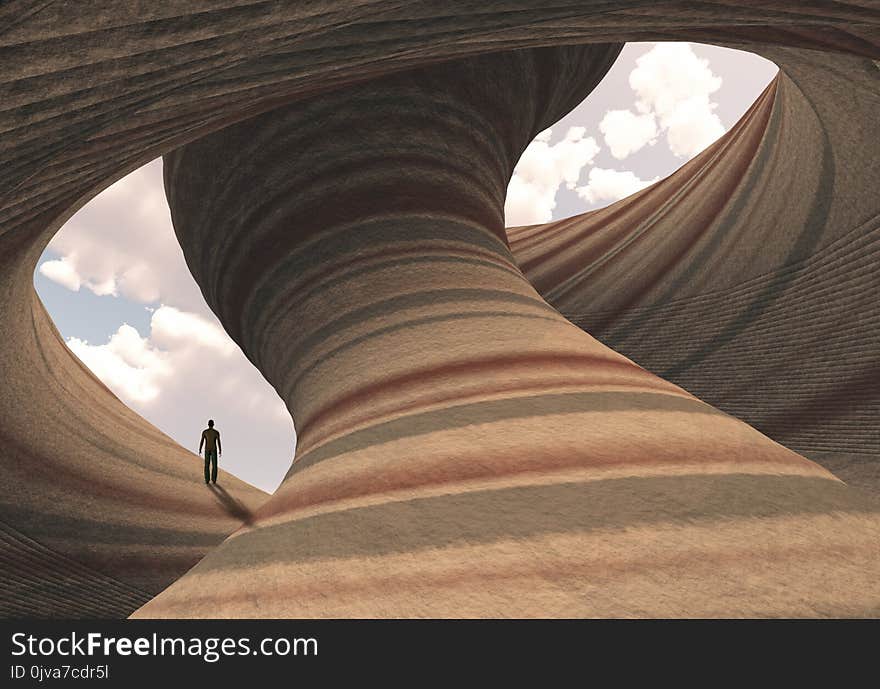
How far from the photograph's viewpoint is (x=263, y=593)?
97 centimetres

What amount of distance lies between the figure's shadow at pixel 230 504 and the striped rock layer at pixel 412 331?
1.84 feet

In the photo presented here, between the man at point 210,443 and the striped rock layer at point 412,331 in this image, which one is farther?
the man at point 210,443

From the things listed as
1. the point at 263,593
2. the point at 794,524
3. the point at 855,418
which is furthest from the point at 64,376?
the point at 855,418

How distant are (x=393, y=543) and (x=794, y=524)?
22.8 inches

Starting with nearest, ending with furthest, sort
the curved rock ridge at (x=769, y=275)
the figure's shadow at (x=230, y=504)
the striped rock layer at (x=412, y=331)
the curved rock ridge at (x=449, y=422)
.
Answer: the striped rock layer at (x=412, y=331)
the curved rock ridge at (x=449, y=422)
the curved rock ridge at (x=769, y=275)
the figure's shadow at (x=230, y=504)

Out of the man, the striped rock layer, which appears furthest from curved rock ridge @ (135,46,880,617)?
the man

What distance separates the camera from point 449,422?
1168 mm

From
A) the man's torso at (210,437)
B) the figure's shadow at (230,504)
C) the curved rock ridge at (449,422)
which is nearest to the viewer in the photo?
the curved rock ridge at (449,422)

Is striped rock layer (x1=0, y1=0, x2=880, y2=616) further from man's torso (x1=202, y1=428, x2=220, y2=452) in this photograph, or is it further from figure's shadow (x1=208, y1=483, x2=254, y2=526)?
figure's shadow (x1=208, y1=483, x2=254, y2=526)

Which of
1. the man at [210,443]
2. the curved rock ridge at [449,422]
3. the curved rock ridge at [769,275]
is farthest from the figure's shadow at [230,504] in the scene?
the curved rock ridge at [769,275]

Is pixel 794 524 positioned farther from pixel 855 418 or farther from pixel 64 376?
pixel 64 376

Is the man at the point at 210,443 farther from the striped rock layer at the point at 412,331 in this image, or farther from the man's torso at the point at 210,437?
the striped rock layer at the point at 412,331

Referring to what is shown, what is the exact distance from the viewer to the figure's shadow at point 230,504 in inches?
122

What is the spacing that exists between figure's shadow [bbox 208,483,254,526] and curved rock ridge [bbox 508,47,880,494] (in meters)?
1.91
